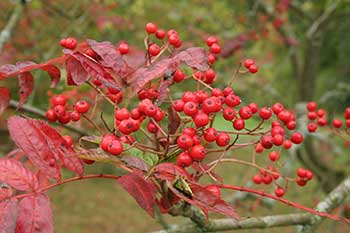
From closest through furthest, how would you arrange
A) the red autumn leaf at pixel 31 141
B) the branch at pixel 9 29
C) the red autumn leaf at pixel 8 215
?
the red autumn leaf at pixel 8 215 → the red autumn leaf at pixel 31 141 → the branch at pixel 9 29

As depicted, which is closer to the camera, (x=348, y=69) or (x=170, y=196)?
(x=170, y=196)

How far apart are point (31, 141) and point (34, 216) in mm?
194

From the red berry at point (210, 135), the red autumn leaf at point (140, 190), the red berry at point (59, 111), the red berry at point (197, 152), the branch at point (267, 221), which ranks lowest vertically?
the branch at point (267, 221)

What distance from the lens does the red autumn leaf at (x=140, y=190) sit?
1.24m

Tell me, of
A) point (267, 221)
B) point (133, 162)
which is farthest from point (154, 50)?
point (267, 221)

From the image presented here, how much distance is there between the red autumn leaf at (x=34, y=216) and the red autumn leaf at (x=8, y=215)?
0.05ft

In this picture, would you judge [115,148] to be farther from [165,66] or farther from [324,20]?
[324,20]

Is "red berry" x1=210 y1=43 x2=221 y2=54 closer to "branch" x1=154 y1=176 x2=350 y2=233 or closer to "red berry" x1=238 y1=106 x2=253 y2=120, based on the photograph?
"red berry" x1=238 y1=106 x2=253 y2=120

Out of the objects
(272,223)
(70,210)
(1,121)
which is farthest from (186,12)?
(272,223)

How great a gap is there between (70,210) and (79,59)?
8.08m

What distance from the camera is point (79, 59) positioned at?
1286 millimetres

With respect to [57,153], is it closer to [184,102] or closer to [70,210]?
[184,102]

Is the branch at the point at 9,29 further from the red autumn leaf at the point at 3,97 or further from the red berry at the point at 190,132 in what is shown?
the red berry at the point at 190,132

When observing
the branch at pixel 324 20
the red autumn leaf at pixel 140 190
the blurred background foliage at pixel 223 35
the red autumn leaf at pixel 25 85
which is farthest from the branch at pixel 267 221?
the branch at pixel 324 20
